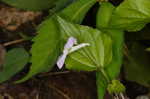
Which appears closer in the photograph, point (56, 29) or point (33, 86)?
point (56, 29)

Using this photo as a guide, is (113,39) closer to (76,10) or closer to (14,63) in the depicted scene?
(76,10)

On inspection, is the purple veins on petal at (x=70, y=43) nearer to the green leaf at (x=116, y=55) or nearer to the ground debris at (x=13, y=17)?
the green leaf at (x=116, y=55)

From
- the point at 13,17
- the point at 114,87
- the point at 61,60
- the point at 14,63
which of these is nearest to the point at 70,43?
the point at 61,60

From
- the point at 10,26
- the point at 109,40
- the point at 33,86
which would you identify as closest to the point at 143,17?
the point at 109,40

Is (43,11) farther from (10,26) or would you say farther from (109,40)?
(109,40)

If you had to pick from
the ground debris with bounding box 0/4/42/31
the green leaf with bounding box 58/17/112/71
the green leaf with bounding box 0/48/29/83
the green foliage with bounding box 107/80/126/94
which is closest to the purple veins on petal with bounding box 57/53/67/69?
the green leaf with bounding box 58/17/112/71

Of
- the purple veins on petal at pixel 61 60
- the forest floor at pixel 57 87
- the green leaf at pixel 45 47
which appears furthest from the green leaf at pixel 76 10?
the forest floor at pixel 57 87

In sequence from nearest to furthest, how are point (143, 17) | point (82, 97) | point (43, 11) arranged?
point (143, 17) < point (82, 97) < point (43, 11)
